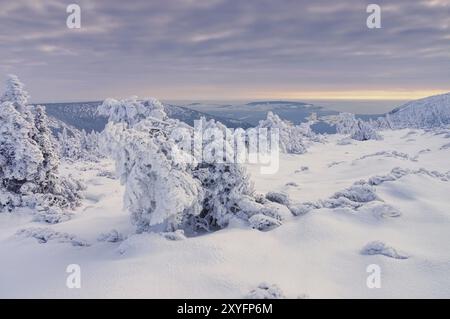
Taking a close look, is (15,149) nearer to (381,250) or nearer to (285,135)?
(381,250)

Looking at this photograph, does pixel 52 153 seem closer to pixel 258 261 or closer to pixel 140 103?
pixel 140 103

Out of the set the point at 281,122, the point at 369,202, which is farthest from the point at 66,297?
the point at 281,122

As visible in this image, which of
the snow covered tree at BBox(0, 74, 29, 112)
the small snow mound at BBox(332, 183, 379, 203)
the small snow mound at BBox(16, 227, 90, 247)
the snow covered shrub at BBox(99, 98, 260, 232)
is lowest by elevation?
the small snow mound at BBox(16, 227, 90, 247)

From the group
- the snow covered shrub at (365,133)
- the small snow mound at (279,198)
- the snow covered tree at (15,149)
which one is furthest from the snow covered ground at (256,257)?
the snow covered shrub at (365,133)

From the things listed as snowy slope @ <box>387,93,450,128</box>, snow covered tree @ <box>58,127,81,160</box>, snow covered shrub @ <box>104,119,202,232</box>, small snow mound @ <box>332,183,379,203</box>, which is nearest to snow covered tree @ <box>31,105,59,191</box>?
snow covered shrub @ <box>104,119,202,232</box>

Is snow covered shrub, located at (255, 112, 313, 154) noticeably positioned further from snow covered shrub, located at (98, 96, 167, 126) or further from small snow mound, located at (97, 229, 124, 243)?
small snow mound, located at (97, 229, 124, 243)
